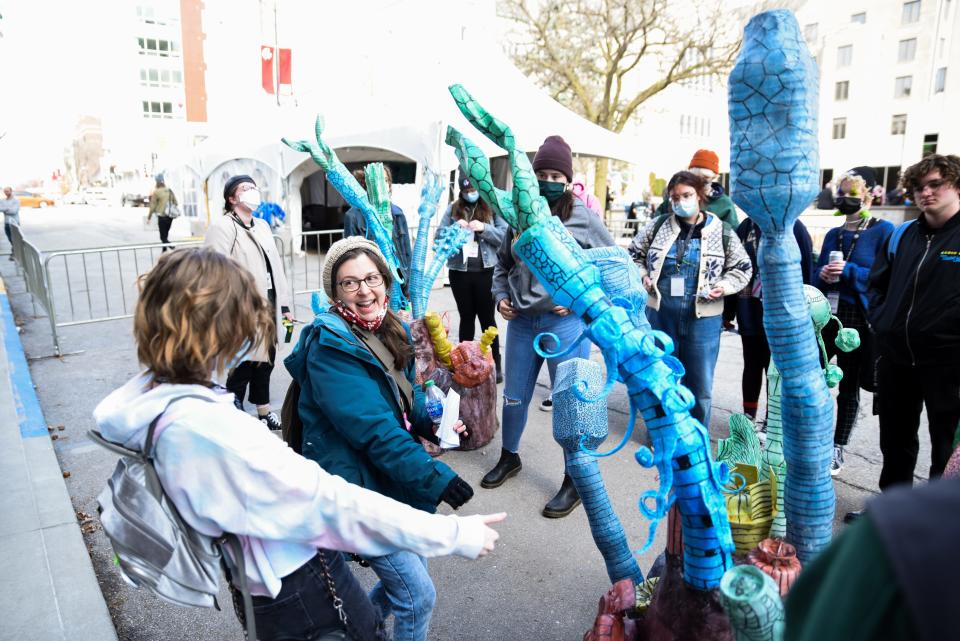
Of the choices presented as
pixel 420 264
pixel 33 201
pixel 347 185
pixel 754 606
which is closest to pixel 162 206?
pixel 347 185

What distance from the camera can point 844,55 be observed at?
38.0 metres

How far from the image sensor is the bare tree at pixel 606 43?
58.8 ft

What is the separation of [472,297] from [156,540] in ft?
13.3

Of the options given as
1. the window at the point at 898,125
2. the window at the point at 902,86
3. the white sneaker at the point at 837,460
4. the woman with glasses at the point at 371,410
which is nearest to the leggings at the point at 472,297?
the white sneaker at the point at 837,460

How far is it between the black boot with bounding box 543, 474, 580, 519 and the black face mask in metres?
2.21

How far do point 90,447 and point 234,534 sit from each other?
11.4ft

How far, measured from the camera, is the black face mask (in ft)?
11.8

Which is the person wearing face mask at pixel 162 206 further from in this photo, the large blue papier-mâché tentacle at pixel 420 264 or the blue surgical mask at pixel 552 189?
the blue surgical mask at pixel 552 189

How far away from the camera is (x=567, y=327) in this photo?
3367 millimetres

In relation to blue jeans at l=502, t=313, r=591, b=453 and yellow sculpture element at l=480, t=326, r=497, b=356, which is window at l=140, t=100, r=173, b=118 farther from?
blue jeans at l=502, t=313, r=591, b=453

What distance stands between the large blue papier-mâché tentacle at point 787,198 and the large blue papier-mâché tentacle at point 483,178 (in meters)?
0.60

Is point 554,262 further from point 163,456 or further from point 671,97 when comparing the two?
point 671,97

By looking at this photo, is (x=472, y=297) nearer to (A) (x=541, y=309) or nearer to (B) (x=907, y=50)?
(A) (x=541, y=309)

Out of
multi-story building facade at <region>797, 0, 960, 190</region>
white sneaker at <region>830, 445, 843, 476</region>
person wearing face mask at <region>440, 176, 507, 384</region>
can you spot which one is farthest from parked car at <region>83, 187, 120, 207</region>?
white sneaker at <region>830, 445, 843, 476</region>
